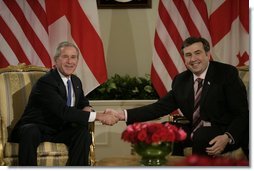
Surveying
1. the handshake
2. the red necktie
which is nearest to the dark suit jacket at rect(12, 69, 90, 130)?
the handshake

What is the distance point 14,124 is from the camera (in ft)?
9.86

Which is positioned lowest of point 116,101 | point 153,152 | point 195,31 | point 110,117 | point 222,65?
point 153,152

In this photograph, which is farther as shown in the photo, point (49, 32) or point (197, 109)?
point (49, 32)

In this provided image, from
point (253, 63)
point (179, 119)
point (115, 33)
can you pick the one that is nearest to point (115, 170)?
point (253, 63)

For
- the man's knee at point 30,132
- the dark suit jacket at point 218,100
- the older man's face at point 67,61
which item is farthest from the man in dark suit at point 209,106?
the man's knee at point 30,132

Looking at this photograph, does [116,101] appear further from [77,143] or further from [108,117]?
[77,143]

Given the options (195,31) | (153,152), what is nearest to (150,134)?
(153,152)

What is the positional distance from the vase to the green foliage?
1.56 m

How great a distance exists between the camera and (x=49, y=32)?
3576mm

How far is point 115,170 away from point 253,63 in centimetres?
42

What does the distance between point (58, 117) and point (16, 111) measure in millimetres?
309

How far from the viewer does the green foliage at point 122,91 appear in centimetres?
377

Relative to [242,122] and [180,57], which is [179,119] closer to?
[242,122]

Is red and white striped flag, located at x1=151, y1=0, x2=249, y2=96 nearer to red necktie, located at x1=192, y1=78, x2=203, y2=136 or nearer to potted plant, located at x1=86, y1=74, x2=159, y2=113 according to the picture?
potted plant, located at x1=86, y1=74, x2=159, y2=113
